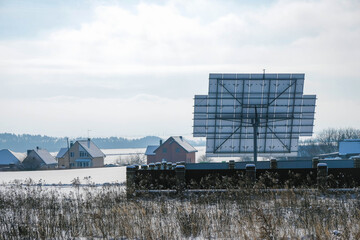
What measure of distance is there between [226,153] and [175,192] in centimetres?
1208

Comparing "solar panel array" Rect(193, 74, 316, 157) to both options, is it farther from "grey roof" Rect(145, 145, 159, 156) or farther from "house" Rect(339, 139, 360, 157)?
"grey roof" Rect(145, 145, 159, 156)

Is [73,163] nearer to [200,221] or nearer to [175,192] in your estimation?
[175,192]

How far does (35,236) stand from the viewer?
34.9 ft

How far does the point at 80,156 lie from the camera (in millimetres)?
86625

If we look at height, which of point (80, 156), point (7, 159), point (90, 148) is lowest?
point (7, 159)

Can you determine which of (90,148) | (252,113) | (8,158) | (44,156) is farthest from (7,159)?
(252,113)

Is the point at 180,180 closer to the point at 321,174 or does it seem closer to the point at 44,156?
the point at 321,174

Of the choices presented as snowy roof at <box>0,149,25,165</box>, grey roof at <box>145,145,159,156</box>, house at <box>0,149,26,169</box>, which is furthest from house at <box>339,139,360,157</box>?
snowy roof at <box>0,149,25,165</box>

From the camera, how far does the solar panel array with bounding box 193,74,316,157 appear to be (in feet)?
97.3

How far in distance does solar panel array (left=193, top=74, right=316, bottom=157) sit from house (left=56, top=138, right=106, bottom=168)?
58.3 meters

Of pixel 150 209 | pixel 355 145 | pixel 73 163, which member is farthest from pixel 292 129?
pixel 73 163

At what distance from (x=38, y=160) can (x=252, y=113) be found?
225 feet

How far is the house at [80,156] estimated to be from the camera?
85625 millimetres

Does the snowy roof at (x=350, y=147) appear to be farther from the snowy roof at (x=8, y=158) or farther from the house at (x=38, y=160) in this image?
the snowy roof at (x=8, y=158)
